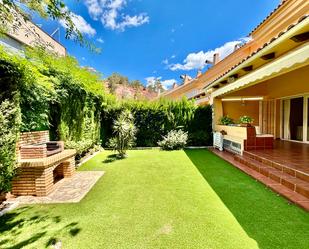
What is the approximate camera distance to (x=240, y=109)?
17.4 m

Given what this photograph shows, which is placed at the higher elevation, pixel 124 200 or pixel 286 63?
pixel 286 63

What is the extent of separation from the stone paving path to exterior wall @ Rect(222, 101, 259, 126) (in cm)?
1206

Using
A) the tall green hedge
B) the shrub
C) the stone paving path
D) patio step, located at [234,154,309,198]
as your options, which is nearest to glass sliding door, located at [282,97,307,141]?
the tall green hedge

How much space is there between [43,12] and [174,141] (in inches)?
485

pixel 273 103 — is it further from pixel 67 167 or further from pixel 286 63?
pixel 67 167

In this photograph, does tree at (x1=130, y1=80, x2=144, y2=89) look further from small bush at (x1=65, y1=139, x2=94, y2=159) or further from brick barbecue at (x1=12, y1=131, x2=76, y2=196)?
brick barbecue at (x1=12, y1=131, x2=76, y2=196)

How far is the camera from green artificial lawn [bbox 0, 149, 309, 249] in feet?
13.5

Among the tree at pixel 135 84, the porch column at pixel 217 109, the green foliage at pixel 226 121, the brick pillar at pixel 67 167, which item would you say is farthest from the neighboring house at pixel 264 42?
the tree at pixel 135 84

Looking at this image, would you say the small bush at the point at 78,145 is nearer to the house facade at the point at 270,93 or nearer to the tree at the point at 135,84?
the house facade at the point at 270,93

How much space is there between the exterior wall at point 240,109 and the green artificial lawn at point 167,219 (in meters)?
10.1

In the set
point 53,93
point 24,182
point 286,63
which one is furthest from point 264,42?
point 24,182

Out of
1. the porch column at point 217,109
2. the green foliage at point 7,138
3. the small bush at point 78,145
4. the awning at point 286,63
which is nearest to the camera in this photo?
the awning at point 286,63

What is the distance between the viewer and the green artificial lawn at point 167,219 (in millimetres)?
4105

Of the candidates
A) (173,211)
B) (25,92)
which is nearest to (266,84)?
(173,211)
